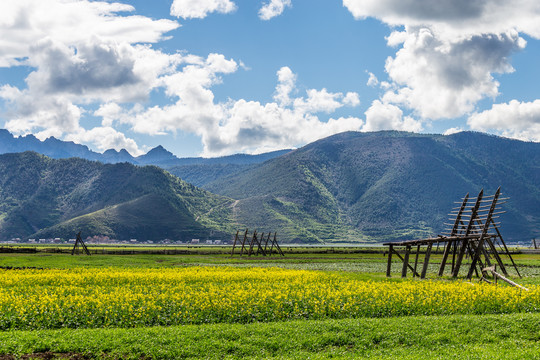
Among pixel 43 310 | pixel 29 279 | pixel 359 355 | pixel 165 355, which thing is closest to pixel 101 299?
pixel 43 310

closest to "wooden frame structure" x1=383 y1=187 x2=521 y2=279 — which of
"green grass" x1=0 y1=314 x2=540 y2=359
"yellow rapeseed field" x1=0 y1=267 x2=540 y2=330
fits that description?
"yellow rapeseed field" x1=0 y1=267 x2=540 y2=330

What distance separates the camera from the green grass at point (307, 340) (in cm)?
1862

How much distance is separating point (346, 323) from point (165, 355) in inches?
335

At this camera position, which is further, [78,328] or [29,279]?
[29,279]

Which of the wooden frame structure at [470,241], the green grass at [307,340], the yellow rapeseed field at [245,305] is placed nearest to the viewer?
the green grass at [307,340]

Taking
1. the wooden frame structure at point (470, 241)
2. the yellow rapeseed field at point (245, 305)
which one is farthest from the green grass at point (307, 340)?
the wooden frame structure at point (470, 241)

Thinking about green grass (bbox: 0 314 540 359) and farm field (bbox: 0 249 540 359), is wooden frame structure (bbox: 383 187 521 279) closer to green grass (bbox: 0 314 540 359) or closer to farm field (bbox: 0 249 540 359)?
farm field (bbox: 0 249 540 359)

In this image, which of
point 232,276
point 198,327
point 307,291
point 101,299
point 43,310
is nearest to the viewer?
point 198,327

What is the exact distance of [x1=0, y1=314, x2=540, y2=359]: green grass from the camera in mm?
18625

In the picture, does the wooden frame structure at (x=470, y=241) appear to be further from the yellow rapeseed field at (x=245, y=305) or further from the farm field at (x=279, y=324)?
the yellow rapeseed field at (x=245, y=305)

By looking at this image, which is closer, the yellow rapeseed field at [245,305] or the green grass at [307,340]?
the green grass at [307,340]

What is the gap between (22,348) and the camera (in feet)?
62.0

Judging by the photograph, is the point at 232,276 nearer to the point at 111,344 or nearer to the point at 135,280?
the point at 135,280

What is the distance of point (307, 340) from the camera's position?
65.8ft
